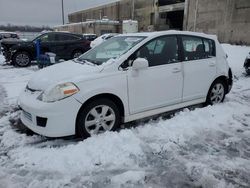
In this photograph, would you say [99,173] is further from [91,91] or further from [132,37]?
[132,37]

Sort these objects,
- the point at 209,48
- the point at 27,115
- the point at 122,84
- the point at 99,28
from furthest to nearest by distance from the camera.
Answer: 1. the point at 99,28
2. the point at 209,48
3. the point at 122,84
4. the point at 27,115

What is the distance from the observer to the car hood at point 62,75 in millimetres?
3914

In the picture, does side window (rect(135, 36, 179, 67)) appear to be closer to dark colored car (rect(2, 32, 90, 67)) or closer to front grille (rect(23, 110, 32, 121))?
front grille (rect(23, 110, 32, 121))

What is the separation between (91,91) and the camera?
385 centimetres

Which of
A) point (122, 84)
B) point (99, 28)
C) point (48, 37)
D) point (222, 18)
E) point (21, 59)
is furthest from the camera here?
point (99, 28)

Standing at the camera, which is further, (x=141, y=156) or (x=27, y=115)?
(x=27, y=115)

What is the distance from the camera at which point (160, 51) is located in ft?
15.5

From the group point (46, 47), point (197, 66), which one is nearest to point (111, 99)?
point (197, 66)

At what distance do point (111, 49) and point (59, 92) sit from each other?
1537 millimetres

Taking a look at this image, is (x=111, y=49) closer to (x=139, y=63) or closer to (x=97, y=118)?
(x=139, y=63)

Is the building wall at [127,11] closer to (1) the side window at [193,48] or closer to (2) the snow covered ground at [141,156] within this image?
(1) the side window at [193,48]

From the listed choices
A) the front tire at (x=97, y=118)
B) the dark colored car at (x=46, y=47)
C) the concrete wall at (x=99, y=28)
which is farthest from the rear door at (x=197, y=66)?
the concrete wall at (x=99, y=28)

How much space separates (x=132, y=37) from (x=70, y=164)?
265cm

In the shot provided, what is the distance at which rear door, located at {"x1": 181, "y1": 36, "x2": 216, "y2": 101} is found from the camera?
5052 millimetres
